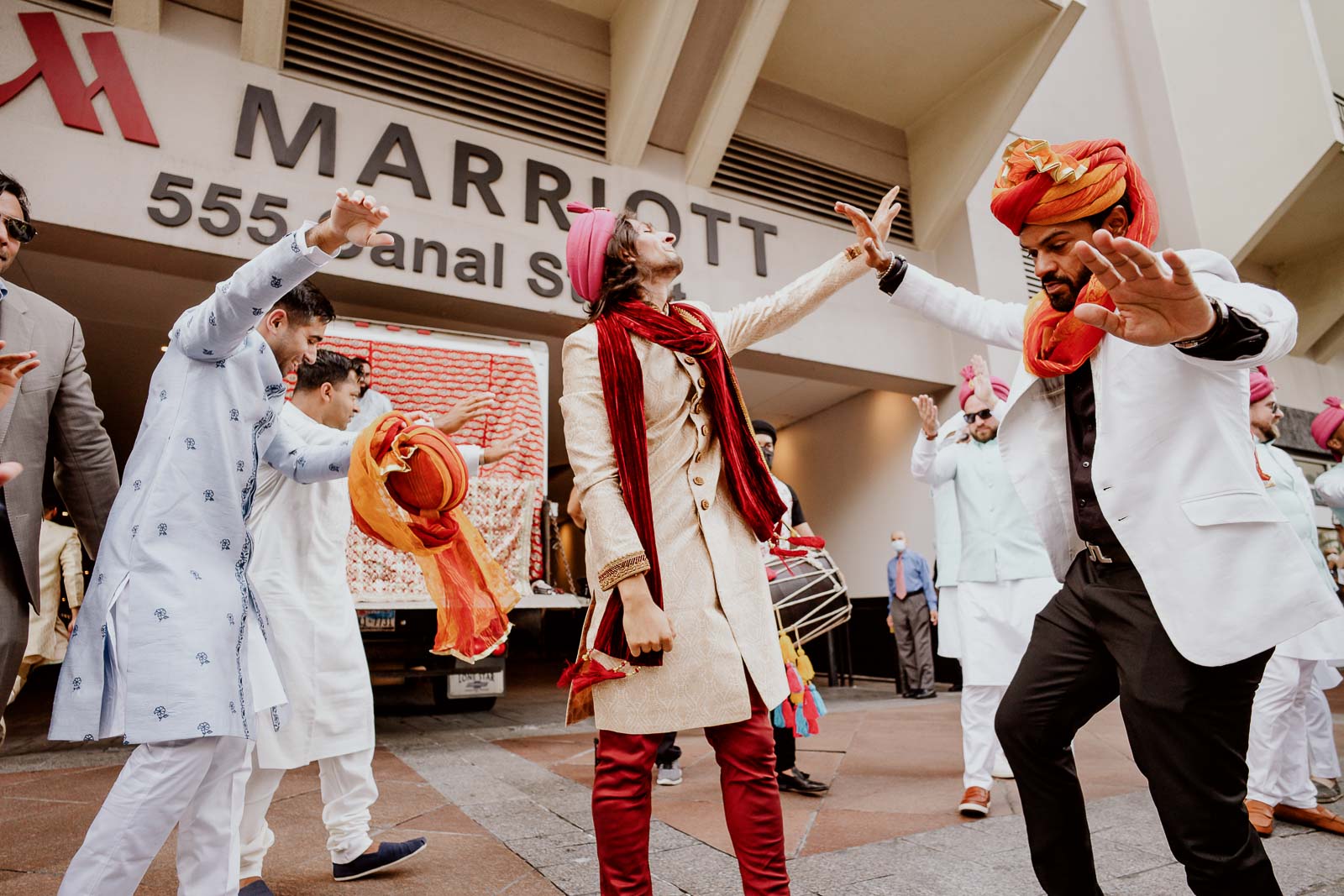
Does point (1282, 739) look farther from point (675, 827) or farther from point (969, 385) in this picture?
point (675, 827)

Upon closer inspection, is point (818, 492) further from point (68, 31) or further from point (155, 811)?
point (155, 811)

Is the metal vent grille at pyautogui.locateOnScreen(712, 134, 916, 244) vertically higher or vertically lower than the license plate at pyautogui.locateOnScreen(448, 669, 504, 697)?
higher

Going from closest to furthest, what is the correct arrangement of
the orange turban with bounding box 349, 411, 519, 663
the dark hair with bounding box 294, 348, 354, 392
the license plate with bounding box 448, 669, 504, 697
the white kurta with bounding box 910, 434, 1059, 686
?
the orange turban with bounding box 349, 411, 519, 663 → the dark hair with bounding box 294, 348, 354, 392 → the white kurta with bounding box 910, 434, 1059, 686 → the license plate with bounding box 448, 669, 504, 697

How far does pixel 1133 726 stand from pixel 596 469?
49.8 inches

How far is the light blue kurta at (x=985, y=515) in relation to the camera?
3879 millimetres

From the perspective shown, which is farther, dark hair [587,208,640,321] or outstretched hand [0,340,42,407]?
dark hair [587,208,640,321]

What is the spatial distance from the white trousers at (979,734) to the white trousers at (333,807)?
2432mm

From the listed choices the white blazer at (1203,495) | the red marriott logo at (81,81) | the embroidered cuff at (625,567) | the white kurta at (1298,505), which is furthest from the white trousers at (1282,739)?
the red marriott logo at (81,81)

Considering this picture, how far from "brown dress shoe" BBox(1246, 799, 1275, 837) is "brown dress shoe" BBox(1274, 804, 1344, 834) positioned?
8 centimetres

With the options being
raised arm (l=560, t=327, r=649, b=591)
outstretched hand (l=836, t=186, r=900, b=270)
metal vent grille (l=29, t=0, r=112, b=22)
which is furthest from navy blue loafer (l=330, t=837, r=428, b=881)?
metal vent grille (l=29, t=0, r=112, b=22)

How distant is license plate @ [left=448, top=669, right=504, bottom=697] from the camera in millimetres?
6977

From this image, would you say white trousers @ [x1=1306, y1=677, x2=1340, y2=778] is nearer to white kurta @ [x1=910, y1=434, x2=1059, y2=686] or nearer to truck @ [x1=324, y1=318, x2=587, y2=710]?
white kurta @ [x1=910, y1=434, x2=1059, y2=686]

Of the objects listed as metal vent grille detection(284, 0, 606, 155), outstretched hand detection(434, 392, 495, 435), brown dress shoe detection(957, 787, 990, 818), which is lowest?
brown dress shoe detection(957, 787, 990, 818)

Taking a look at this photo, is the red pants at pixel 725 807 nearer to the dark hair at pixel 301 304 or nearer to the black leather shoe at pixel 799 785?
the dark hair at pixel 301 304
